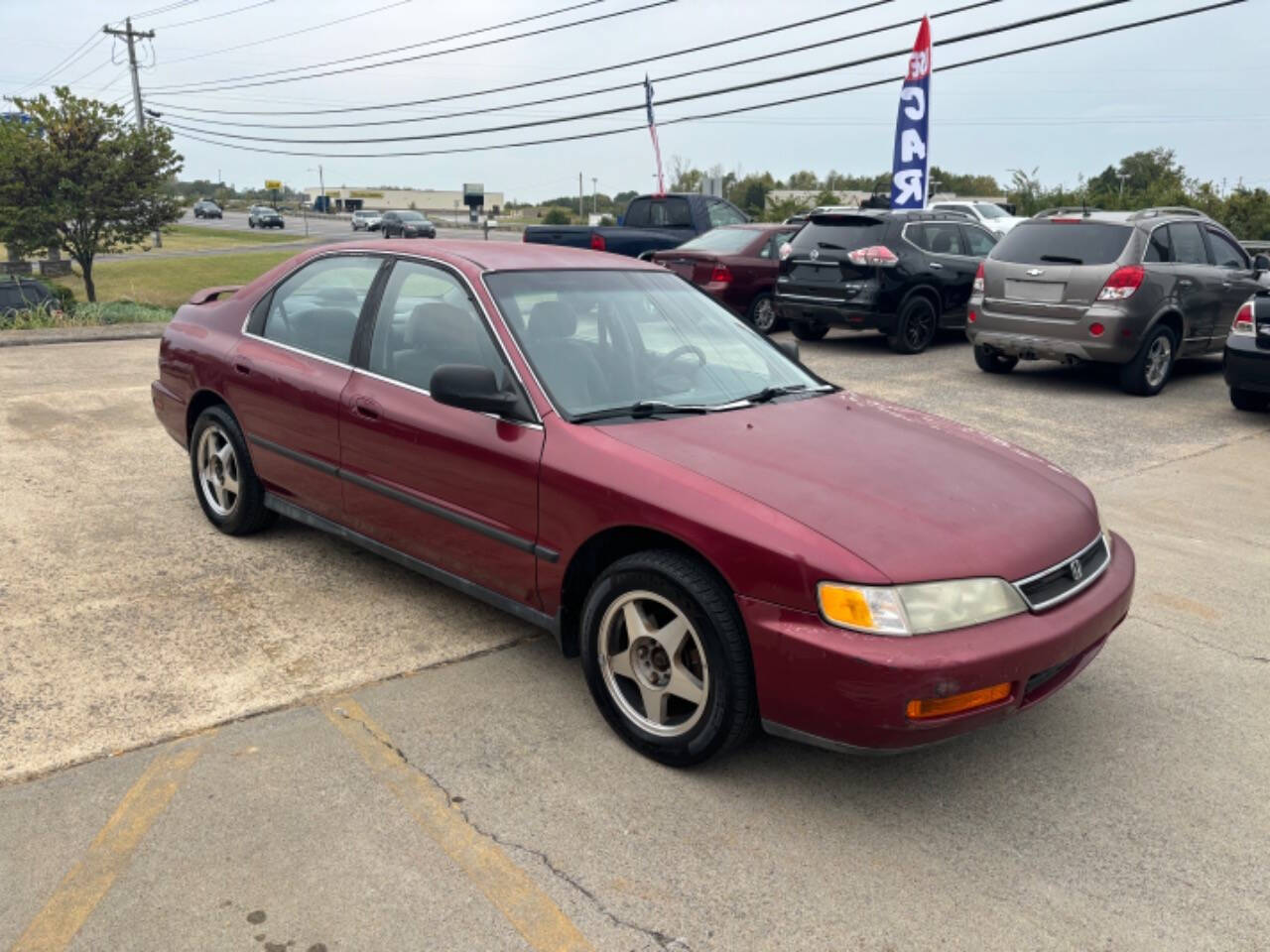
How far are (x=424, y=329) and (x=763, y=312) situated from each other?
9743 mm

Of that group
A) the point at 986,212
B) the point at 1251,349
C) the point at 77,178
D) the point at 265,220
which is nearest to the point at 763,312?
the point at 1251,349

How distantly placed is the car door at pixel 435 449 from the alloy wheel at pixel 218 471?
1.07 metres

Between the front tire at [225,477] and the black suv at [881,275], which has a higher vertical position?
the black suv at [881,275]

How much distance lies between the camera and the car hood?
2918 mm

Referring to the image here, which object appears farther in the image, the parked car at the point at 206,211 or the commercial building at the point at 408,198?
the commercial building at the point at 408,198

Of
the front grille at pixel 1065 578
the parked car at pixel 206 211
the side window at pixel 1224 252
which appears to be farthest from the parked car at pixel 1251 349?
the parked car at pixel 206 211

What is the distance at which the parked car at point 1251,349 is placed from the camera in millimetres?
8359

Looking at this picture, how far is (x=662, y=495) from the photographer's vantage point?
3.13 meters

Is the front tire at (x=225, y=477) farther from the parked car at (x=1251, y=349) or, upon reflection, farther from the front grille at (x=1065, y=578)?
the parked car at (x=1251, y=349)

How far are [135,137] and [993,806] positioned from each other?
25.3m

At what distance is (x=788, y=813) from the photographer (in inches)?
118

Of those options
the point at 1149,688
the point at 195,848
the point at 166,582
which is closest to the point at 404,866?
the point at 195,848

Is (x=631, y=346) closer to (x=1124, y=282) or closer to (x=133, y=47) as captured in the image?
(x=1124, y=282)

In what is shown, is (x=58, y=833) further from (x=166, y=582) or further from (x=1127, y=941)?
(x=1127, y=941)
